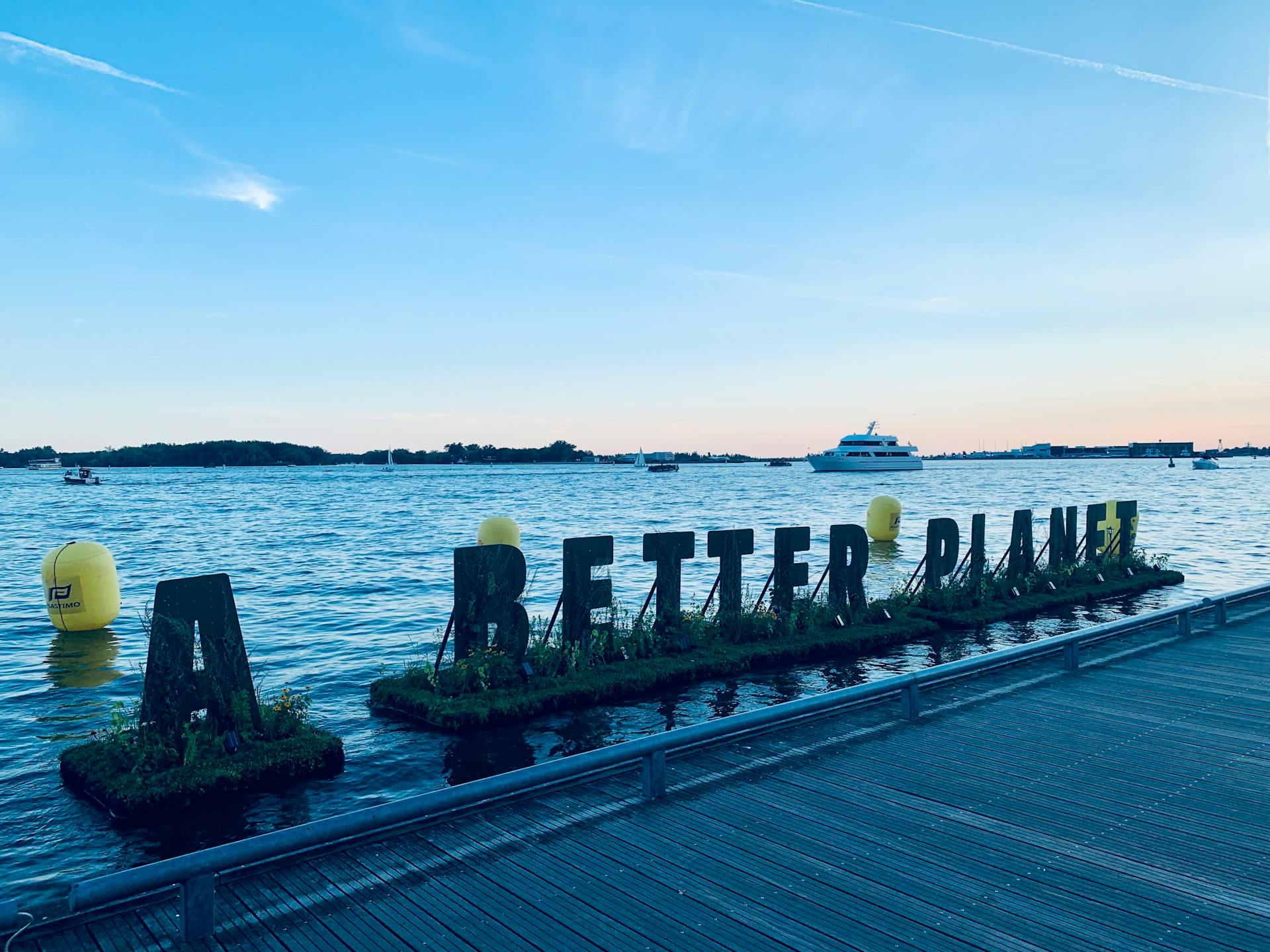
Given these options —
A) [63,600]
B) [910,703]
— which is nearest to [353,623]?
Result: [63,600]

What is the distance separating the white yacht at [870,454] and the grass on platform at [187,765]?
482 ft

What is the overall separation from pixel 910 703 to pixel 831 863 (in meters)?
3.64

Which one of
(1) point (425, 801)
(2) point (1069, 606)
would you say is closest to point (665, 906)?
(1) point (425, 801)

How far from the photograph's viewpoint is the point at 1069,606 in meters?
22.8

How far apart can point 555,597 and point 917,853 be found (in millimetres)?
21275

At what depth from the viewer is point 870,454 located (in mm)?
152000

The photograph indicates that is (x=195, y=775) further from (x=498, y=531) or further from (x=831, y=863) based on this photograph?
(x=498, y=531)

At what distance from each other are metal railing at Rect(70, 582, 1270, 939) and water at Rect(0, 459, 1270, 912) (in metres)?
1.20

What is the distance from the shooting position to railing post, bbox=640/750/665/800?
6750 millimetres

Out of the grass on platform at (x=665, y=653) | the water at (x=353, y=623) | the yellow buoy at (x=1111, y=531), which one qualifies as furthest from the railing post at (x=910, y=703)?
the yellow buoy at (x=1111, y=531)

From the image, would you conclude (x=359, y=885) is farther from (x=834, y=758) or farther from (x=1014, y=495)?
(x=1014, y=495)

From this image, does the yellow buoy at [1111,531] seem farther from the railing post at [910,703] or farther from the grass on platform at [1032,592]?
the railing post at [910,703]

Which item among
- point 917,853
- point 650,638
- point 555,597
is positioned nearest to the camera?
point 917,853

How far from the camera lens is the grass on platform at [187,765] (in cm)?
965
